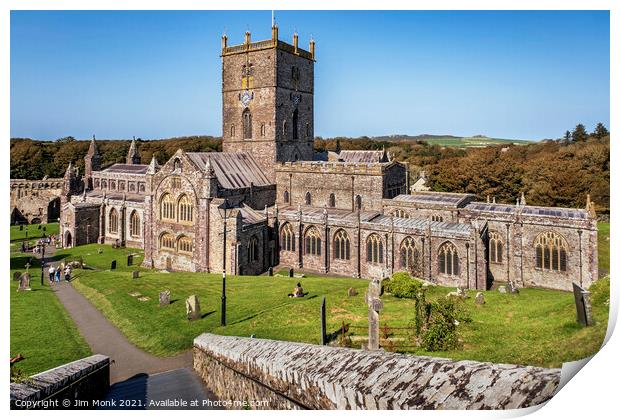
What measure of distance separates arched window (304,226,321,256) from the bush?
36.3 feet

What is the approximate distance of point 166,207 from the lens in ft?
110

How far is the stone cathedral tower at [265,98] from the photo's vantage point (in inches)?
1511

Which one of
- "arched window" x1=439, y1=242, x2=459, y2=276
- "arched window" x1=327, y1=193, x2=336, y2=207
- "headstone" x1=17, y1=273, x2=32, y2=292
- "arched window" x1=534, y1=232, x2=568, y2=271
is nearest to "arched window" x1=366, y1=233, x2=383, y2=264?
"arched window" x1=439, y1=242, x2=459, y2=276

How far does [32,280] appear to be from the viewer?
89.1 feet

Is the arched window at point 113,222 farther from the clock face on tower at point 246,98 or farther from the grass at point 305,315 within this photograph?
the grass at point 305,315

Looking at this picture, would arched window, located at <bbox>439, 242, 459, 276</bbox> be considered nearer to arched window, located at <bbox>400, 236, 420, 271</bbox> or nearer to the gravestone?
arched window, located at <bbox>400, 236, 420, 271</bbox>

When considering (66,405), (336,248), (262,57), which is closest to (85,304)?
(66,405)

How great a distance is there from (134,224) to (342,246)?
23.5 meters

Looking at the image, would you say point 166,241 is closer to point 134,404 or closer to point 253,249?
point 253,249

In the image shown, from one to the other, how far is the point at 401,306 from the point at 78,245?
36948mm

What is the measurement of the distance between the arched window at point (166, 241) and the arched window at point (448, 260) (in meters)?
19.9

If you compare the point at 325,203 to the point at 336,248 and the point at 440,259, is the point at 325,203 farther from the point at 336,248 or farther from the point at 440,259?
the point at 440,259

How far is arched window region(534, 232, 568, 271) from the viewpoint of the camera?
27500 mm

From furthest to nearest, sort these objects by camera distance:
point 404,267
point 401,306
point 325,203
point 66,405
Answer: point 325,203, point 404,267, point 401,306, point 66,405
